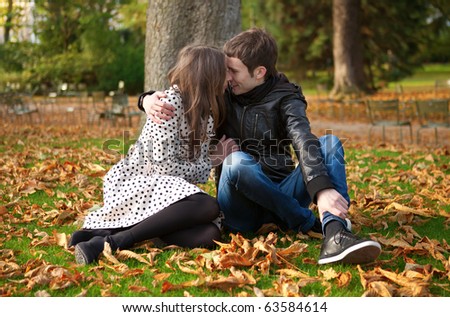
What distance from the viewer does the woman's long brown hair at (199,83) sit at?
3893 millimetres

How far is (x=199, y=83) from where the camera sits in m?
3.88

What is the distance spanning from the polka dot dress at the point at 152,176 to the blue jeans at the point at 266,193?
260 mm

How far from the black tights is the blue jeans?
0.20 meters

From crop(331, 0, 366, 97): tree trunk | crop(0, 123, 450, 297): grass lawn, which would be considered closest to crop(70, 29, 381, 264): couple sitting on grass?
crop(0, 123, 450, 297): grass lawn

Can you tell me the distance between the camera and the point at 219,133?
14.4 feet

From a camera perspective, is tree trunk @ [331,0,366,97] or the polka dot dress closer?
the polka dot dress

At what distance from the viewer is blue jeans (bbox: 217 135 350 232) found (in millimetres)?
3822

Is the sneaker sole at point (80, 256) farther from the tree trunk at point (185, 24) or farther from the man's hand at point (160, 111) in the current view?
the tree trunk at point (185, 24)

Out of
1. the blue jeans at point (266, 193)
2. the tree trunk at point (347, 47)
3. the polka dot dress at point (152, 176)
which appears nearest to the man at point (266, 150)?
the blue jeans at point (266, 193)

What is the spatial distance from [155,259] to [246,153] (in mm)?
897

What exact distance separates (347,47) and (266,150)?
67.0ft

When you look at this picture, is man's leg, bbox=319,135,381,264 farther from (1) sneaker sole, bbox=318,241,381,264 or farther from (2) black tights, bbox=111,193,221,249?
(2) black tights, bbox=111,193,221,249

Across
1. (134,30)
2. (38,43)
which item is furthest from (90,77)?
(134,30)

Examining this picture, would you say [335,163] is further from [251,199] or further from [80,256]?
[80,256]
